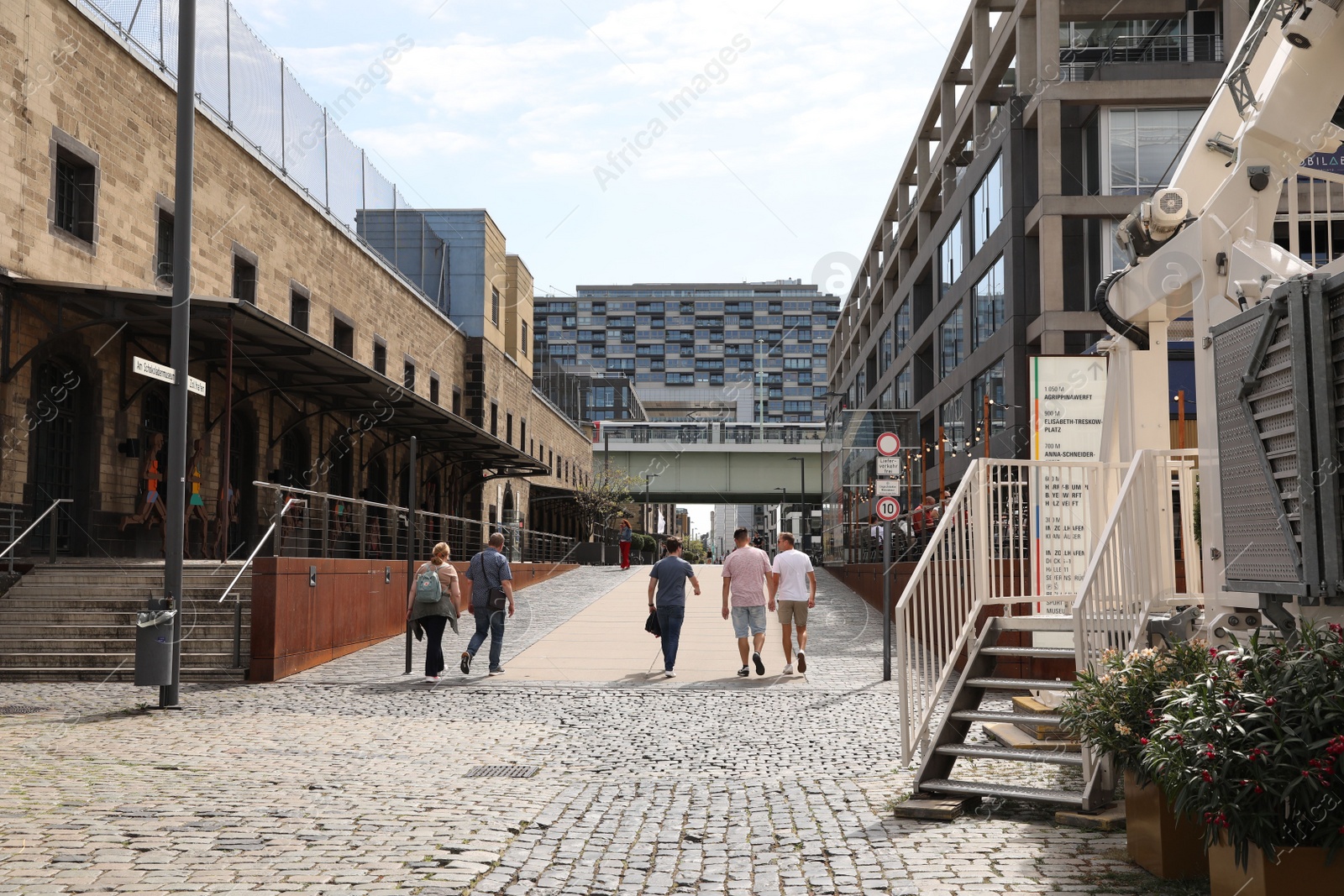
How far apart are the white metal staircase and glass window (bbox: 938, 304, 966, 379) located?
33294mm

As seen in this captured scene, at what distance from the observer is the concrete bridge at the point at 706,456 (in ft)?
208

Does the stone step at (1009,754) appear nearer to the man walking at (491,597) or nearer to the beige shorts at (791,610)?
the beige shorts at (791,610)

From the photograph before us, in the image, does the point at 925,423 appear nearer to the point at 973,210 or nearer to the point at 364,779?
the point at 973,210

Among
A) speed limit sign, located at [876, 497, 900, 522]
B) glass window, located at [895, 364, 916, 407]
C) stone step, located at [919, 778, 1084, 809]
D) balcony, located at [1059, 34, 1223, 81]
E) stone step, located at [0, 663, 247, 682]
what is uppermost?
balcony, located at [1059, 34, 1223, 81]

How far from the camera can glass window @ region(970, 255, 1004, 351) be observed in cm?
3675

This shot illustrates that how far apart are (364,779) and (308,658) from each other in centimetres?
741

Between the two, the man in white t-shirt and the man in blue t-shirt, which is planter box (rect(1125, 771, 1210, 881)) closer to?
the man in white t-shirt

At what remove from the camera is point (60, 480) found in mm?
17203

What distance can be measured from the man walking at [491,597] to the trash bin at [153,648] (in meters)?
3.82

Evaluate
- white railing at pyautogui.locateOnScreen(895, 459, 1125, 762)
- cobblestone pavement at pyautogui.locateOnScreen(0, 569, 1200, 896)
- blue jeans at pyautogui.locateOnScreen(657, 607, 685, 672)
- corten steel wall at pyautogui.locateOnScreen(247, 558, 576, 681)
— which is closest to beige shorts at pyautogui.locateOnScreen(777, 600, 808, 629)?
blue jeans at pyautogui.locateOnScreen(657, 607, 685, 672)

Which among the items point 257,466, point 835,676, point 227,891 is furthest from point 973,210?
point 227,891

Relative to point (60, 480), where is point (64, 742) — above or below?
below

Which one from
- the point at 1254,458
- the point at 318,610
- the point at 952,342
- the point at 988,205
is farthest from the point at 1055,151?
the point at 1254,458

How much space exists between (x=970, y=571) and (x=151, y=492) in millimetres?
13525
